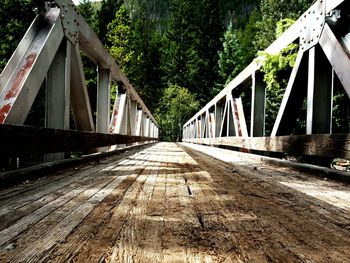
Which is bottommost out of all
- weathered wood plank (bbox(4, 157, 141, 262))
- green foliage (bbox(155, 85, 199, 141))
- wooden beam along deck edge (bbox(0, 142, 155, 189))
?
weathered wood plank (bbox(4, 157, 141, 262))

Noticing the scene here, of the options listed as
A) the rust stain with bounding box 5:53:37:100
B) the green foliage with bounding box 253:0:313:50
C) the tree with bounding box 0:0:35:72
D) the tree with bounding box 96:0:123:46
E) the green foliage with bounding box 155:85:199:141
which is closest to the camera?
the rust stain with bounding box 5:53:37:100

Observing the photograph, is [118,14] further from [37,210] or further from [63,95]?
[37,210]

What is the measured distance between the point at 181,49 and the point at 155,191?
132ft

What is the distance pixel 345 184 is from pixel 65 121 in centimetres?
202

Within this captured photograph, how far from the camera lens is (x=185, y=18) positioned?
41531mm

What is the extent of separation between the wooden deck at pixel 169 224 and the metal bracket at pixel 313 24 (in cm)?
142

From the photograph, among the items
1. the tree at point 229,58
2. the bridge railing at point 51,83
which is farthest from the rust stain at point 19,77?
the tree at point 229,58

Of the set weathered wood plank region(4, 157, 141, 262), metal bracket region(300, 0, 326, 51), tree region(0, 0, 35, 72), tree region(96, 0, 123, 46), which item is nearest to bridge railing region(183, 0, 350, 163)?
A: metal bracket region(300, 0, 326, 51)

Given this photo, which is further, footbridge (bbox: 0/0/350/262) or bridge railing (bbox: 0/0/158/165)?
bridge railing (bbox: 0/0/158/165)

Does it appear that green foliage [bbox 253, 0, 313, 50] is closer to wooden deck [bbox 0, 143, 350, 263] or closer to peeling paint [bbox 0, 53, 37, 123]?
peeling paint [bbox 0, 53, 37, 123]

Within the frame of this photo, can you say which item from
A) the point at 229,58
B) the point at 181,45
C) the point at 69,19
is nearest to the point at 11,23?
the point at 69,19

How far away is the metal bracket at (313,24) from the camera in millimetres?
2639

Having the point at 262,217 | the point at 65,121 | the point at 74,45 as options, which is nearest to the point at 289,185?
the point at 262,217

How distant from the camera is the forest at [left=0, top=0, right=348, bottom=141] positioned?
25.4m
